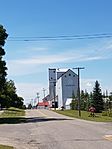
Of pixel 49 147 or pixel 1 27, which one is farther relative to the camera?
pixel 1 27

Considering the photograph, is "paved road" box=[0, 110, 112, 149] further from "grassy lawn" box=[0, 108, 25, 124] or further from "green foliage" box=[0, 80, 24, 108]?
"green foliage" box=[0, 80, 24, 108]

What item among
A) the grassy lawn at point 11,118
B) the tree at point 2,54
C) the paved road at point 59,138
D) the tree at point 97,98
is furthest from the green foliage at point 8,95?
the paved road at point 59,138

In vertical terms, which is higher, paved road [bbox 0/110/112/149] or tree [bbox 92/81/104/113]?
tree [bbox 92/81/104/113]

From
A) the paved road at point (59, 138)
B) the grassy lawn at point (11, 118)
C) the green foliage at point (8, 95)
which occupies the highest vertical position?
the green foliage at point (8, 95)

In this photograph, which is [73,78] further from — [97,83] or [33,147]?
[33,147]

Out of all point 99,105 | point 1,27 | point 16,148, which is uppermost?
point 1,27

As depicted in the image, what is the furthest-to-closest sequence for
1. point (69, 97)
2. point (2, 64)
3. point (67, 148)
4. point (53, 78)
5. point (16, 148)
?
point (53, 78) → point (69, 97) → point (2, 64) → point (16, 148) → point (67, 148)

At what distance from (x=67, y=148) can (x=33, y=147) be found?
209cm

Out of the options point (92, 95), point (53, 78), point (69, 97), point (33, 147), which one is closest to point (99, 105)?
point (92, 95)

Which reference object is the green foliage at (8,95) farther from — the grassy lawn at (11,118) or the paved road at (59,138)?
the paved road at (59,138)

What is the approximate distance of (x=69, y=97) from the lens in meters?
146

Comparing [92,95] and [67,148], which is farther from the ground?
[92,95]

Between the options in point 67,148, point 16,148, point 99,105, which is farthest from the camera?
point 99,105

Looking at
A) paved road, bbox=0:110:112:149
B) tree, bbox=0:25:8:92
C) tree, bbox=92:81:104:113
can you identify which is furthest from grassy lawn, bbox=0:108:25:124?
tree, bbox=92:81:104:113
